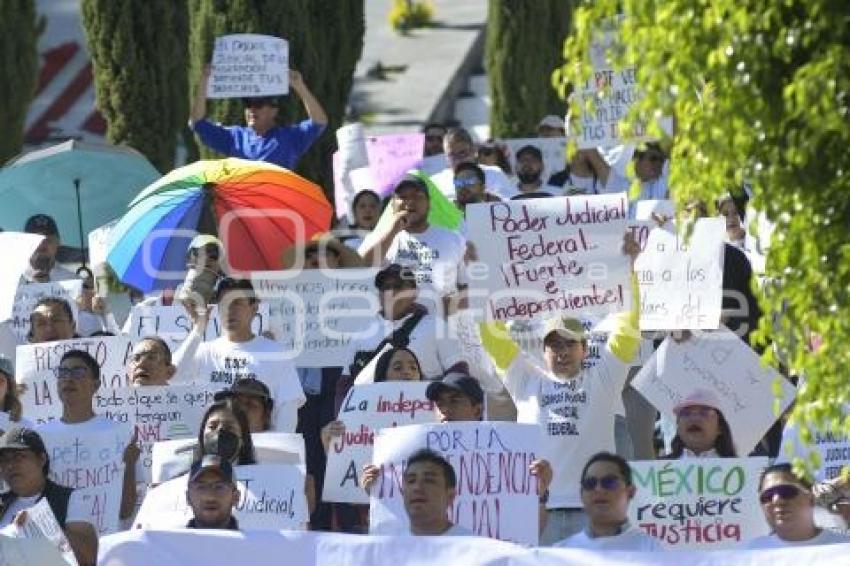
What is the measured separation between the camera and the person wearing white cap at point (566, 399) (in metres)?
13.9

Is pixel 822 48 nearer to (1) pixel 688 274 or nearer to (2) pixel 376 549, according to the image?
(2) pixel 376 549

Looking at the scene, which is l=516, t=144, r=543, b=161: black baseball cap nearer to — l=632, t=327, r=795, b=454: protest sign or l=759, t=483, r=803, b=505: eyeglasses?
l=632, t=327, r=795, b=454: protest sign

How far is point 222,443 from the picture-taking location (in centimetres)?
1326

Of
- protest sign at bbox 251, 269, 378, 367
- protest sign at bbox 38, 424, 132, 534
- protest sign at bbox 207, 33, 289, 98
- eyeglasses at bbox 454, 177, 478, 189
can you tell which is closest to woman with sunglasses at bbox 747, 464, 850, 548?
protest sign at bbox 38, 424, 132, 534

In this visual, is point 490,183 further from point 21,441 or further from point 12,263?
point 21,441

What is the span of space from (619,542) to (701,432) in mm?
1523

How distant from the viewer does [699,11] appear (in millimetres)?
9523

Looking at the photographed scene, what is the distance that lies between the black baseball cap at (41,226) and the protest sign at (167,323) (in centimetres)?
150

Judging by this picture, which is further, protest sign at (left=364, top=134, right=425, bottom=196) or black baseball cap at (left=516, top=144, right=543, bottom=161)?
protest sign at (left=364, top=134, right=425, bottom=196)

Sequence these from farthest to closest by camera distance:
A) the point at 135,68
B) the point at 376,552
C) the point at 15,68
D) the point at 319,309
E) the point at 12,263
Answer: the point at 15,68 → the point at 135,68 → the point at 12,263 → the point at 319,309 → the point at 376,552

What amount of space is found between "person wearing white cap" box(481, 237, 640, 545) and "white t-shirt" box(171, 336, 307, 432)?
3.86 ft

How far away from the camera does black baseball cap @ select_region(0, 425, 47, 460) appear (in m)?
13.2

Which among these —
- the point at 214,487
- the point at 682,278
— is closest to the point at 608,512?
the point at 214,487

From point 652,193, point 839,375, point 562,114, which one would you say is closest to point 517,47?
point 562,114
